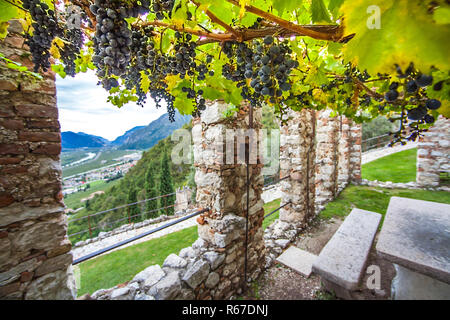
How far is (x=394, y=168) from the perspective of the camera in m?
10.7

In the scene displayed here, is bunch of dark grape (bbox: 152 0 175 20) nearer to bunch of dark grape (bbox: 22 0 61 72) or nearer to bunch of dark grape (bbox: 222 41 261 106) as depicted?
bunch of dark grape (bbox: 222 41 261 106)

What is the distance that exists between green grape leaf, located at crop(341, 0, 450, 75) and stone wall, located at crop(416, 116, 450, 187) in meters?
9.06

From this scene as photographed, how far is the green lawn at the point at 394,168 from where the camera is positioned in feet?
30.5

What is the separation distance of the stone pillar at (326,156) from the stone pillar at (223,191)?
460cm

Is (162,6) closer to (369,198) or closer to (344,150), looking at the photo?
(369,198)

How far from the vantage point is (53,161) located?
5.99 feet

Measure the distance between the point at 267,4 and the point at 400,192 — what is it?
9227 mm

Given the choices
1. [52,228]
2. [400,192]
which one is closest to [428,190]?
[400,192]

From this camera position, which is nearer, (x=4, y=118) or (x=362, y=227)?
(x=4, y=118)

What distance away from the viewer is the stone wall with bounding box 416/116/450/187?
6656 mm

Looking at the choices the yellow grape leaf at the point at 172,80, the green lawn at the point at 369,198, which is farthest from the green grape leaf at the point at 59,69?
the green lawn at the point at 369,198

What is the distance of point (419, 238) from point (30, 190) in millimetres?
4652

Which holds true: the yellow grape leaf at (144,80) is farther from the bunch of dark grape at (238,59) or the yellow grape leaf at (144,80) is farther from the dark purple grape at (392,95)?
the dark purple grape at (392,95)
